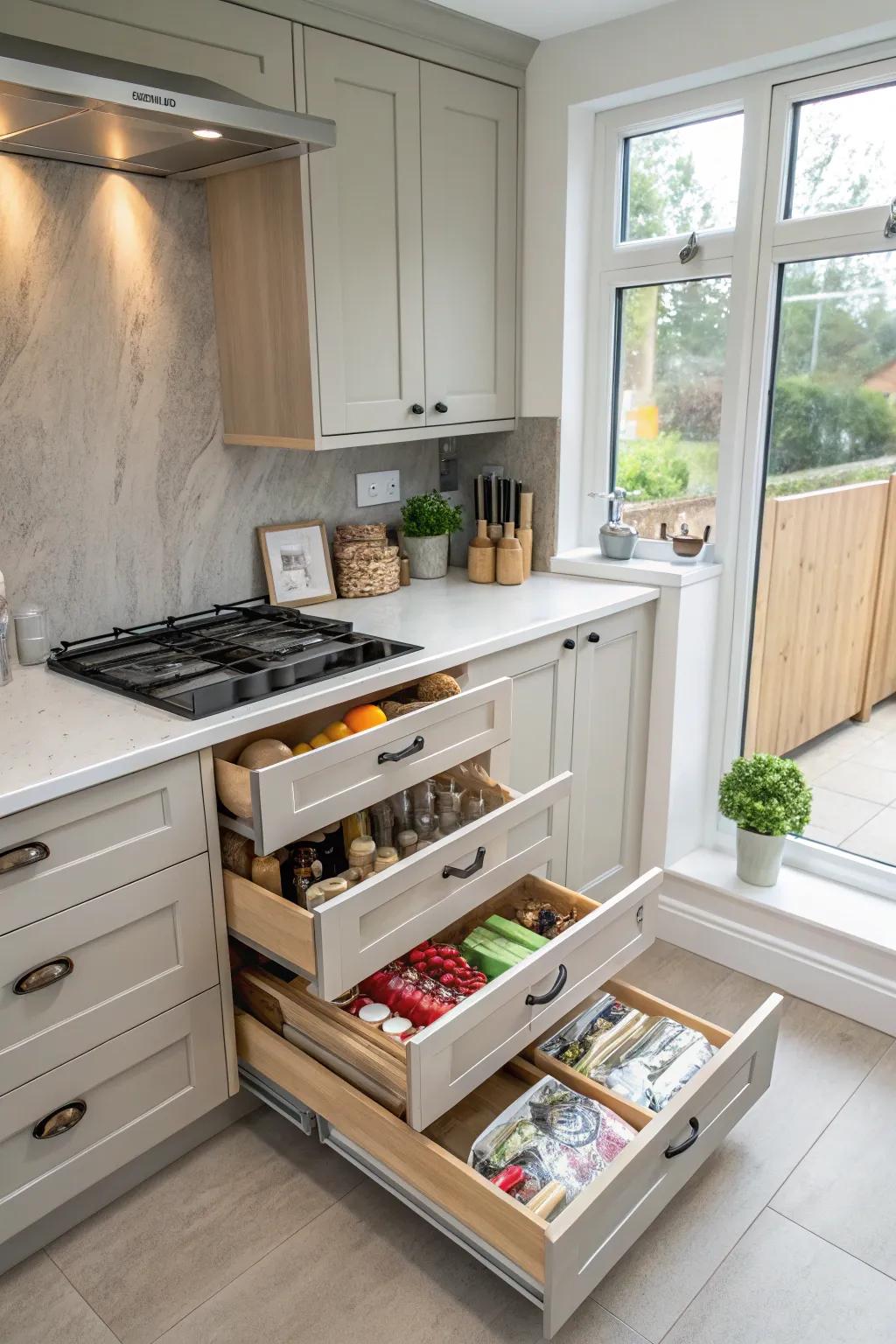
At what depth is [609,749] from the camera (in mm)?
2670

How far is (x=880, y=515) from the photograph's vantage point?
2.42 m

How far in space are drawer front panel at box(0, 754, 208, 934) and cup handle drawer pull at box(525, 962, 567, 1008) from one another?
2.08 feet

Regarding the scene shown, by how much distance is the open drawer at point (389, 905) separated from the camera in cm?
164

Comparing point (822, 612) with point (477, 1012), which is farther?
point (822, 612)

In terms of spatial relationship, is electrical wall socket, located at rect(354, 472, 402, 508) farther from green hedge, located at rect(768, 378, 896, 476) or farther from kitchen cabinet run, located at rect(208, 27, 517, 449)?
green hedge, located at rect(768, 378, 896, 476)

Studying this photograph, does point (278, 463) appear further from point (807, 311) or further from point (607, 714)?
point (807, 311)

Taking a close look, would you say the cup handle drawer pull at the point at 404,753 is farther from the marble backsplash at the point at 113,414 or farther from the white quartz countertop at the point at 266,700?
the marble backsplash at the point at 113,414

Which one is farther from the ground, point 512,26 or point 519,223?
point 512,26

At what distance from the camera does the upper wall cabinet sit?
1719mm

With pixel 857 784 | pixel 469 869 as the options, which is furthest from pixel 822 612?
pixel 469 869

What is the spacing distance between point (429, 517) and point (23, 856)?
152 cm

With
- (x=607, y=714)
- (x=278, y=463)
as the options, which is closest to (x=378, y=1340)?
(x=607, y=714)

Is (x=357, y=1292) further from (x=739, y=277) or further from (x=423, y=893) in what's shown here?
(x=739, y=277)

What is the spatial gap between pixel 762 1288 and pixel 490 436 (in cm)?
216
